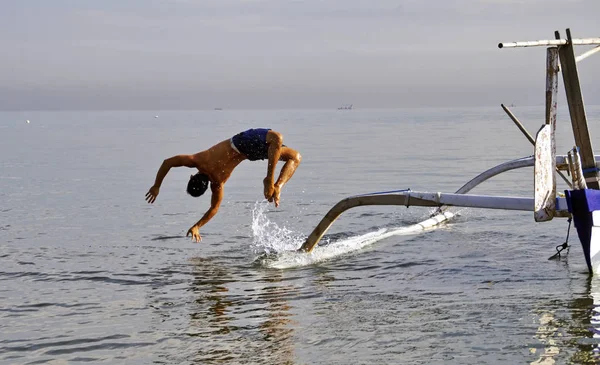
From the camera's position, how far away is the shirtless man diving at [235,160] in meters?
9.88

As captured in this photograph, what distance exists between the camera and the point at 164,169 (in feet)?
33.0

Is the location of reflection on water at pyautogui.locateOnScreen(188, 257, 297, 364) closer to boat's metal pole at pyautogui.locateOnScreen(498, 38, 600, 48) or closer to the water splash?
the water splash

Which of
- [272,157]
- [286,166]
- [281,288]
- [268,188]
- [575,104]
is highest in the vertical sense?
[575,104]

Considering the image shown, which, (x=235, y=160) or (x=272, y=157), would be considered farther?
(x=235, y=160)

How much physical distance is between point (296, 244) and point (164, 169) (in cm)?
256

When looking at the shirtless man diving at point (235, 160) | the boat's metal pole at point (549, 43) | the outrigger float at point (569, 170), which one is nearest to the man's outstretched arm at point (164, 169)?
the shirtless man diving at point (235, 160)

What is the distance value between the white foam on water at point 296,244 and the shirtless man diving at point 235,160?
81 centimetres

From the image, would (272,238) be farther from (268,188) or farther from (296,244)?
(268,188)

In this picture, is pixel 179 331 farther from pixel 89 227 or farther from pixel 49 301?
pixel 89 227

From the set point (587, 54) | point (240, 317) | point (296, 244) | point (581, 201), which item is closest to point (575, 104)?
point (587, 54)

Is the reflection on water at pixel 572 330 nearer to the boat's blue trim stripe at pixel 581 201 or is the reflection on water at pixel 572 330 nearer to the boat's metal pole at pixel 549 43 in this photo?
the boat's blue trim stripe at pixel 581 201

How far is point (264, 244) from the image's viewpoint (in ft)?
38.5

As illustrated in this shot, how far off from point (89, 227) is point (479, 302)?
28.7 feet

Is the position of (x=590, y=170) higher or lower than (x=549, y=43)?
lower
